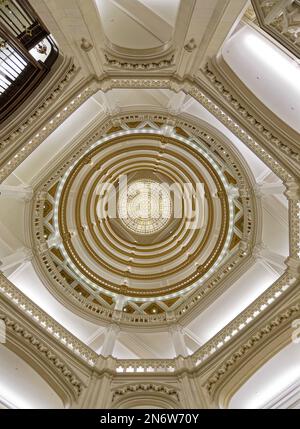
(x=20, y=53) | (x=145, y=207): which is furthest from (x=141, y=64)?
(x=145, y=207)

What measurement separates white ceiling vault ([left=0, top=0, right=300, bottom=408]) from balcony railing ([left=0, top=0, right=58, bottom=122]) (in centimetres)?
48

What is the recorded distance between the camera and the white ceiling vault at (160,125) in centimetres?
858

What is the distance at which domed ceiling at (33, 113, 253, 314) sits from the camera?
44.3 feet

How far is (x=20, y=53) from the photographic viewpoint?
8359 millimetres

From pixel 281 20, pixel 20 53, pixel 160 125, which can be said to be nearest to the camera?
pixel 281 20

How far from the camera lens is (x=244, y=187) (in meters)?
12.5

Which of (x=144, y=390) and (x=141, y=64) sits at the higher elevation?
(x=141, y=64)

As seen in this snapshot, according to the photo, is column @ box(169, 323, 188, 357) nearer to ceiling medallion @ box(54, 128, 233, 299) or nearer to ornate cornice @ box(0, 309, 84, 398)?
ceiling medallion @ box(54, 128, 233, 299)

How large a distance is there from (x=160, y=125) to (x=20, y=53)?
243 inches

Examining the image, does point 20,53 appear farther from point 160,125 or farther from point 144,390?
point 144,390

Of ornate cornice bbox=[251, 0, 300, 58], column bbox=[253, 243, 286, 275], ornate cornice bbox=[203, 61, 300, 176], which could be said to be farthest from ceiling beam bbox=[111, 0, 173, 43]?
column bbox=[253, 243, 286, 275]
